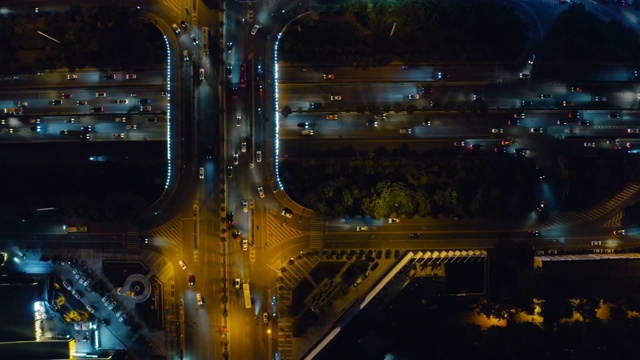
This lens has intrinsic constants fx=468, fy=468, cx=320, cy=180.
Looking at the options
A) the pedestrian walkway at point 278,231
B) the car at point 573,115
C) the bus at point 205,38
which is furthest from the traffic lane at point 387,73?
the pedestrian walkway at point 278,231

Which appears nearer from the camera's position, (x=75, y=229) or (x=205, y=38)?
(x=205, y=38)

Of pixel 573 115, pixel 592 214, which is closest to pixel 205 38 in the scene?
pixel 573 115

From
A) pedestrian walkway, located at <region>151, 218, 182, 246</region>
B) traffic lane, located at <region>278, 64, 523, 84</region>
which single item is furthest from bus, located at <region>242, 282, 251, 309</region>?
traffic lane, located at <region>278, 64, 523, 84</region>

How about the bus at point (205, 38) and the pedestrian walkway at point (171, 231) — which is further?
the pedestrian walkway at point (171, 231)

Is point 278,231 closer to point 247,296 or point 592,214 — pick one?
point 247,296

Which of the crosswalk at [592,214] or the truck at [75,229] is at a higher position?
the crosswalk at [592,214]

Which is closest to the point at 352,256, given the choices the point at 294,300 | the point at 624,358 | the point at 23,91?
the point at 294,300

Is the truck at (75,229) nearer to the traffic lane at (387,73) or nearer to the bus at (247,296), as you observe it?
the bus at (247,296)
